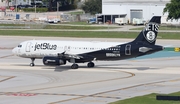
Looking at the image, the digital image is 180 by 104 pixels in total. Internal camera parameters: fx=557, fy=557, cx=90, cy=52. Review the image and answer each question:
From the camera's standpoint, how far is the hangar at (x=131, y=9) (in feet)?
520

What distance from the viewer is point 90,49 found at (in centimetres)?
6012

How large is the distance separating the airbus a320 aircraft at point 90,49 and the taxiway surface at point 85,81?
1237 millimetres

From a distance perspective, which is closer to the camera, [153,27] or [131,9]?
[153,27]

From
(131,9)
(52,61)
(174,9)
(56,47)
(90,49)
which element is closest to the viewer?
(52,61)

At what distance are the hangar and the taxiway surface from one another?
3523 inches

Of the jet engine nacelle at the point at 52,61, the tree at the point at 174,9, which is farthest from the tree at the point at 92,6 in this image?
the jet engine nacelle at the point at 52,61

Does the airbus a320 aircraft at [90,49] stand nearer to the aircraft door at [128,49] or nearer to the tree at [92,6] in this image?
the aircraft door at [128,49]

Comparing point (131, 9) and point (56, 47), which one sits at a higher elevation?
point (131, 9)

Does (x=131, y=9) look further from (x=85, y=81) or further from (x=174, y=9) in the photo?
(x=85, y=81)

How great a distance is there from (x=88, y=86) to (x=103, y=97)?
6.33m

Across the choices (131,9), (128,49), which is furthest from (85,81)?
(131,9)

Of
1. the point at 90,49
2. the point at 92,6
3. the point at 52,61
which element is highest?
the point at 92,6

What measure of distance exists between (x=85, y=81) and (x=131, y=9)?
4515 inches

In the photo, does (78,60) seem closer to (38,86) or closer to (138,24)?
(38,86)
